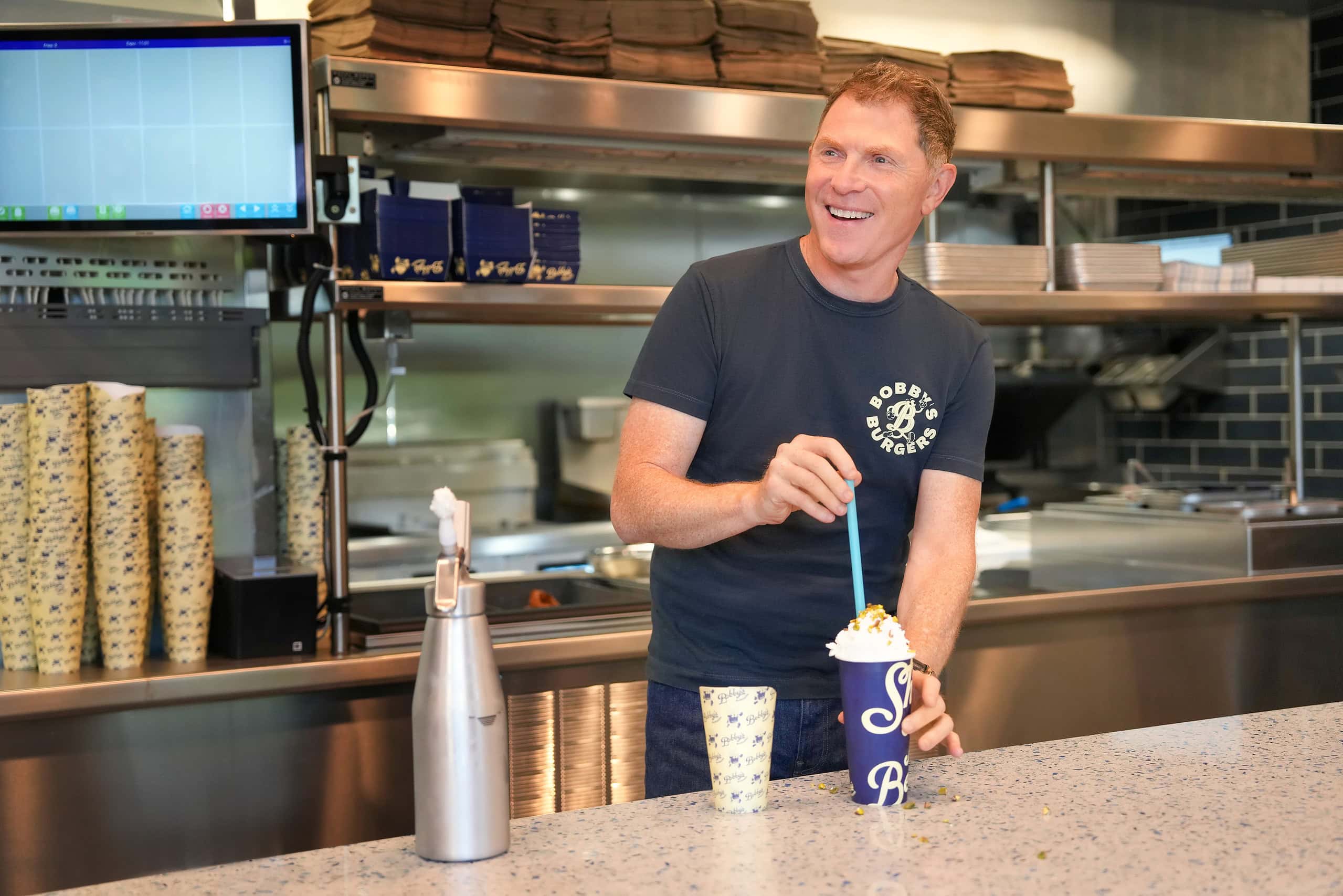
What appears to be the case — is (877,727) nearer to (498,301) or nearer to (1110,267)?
(498,301)

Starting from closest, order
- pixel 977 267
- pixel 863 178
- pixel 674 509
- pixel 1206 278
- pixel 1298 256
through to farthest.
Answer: pixel 674 509 → pixel 863 178 → pixel 977 267 → pixel 1206 278 → pixel 1298 256

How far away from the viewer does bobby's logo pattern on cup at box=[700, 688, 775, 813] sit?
1221 millimetres

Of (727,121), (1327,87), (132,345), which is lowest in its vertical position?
(132,345)

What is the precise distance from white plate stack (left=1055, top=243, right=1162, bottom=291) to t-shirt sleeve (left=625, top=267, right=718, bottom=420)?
180 centimetres

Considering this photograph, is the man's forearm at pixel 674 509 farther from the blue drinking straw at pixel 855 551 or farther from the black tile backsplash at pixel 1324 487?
the black tile backsplash at pixel 1324 487

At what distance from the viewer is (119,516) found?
91.9 inches

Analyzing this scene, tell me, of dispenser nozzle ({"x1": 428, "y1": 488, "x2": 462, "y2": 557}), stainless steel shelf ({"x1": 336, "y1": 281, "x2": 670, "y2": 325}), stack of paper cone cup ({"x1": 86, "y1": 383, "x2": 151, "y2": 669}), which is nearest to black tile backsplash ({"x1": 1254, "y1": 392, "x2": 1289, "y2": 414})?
stainless steel shelf ({"x1": 336, "y1": 281, "x2": 670, "y2": 325})

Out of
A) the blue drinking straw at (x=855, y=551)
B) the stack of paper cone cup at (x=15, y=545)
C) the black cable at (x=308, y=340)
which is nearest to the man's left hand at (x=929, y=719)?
the blue drinking straw at (x=855, y=551)

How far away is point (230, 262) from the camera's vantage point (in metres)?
2.71

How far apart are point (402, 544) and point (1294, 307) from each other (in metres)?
2.70

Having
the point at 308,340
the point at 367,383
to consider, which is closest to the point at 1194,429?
the point at 367,383

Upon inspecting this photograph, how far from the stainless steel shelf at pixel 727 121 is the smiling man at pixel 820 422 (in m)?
1.02

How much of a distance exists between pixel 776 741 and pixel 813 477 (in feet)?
1.95

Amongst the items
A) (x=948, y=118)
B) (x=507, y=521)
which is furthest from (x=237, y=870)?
(x=507, y=521)
